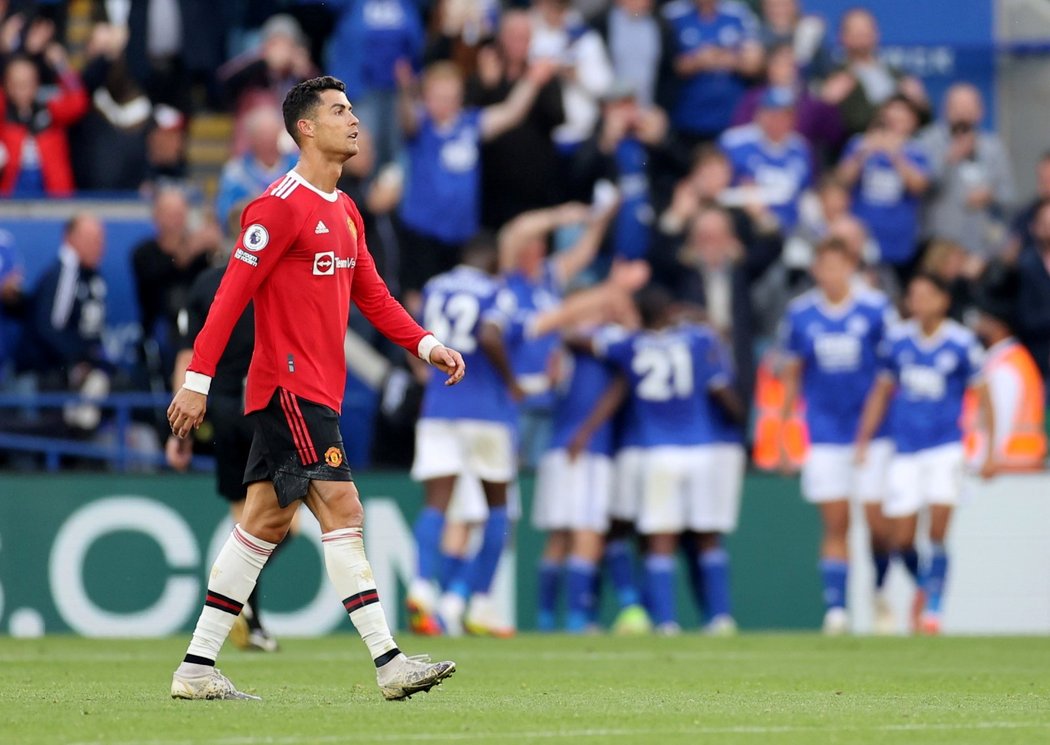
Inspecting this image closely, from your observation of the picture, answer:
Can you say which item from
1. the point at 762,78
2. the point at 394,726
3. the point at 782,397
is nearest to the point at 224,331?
the point at 394,726

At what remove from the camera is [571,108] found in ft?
57.6

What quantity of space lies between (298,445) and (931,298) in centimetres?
841

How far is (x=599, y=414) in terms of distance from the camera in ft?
50.4

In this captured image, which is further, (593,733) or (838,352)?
(838,352)

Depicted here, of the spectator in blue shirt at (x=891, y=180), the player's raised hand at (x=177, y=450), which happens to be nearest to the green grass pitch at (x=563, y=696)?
the player's raised hand at (x=177, y=450)

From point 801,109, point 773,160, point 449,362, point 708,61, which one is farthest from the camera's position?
Result: point 801,109

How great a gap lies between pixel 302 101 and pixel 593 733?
2698 millimetres

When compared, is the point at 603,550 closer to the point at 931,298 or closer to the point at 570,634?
the point at 570,634

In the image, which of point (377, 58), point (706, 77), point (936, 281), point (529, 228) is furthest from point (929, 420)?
point (377, 58)

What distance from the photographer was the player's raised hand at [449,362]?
7.90 m

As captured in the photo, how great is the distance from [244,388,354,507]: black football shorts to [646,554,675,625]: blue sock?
7.78m

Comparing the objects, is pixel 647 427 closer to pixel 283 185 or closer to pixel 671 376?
pixel 671 376

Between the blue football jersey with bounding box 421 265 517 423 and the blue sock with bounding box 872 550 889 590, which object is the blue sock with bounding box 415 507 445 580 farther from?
→ the blue sock with bounding box 872 550 889 590

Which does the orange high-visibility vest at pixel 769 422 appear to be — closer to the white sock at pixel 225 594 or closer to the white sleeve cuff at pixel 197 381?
the white sock at pixel 225 594
